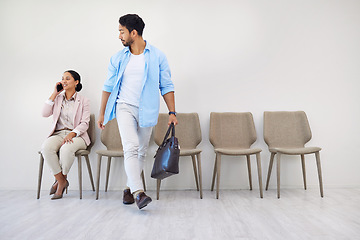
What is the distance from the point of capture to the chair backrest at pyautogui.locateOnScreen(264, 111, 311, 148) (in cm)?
332

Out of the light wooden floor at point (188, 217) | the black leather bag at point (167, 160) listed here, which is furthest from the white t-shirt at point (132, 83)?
the light wooden floor at point (188, 217)

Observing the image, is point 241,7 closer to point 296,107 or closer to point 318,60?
point 318,60

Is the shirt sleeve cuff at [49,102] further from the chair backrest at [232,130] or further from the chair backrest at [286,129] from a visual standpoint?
the chair backrest at [286,129]

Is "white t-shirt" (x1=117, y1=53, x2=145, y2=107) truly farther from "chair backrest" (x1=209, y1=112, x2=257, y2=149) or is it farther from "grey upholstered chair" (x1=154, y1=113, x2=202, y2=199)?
"chair backrest" (x1=209, y1=112, x2=257, y2=149)

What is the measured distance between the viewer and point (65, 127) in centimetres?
321

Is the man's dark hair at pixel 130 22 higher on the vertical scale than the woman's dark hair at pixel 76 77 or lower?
higher

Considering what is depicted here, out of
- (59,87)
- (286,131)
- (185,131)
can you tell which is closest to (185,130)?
(185,131)

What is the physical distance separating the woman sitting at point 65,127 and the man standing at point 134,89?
0.58 metres

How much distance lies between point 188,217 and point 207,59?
1917mm

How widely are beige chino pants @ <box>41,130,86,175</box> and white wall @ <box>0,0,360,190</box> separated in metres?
0.48

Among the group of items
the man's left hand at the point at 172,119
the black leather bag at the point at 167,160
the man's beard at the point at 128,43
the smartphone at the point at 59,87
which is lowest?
the black leather bag at the point at 167,160

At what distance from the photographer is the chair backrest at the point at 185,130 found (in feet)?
10.8

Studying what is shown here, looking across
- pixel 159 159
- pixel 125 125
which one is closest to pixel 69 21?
pixel 125 125

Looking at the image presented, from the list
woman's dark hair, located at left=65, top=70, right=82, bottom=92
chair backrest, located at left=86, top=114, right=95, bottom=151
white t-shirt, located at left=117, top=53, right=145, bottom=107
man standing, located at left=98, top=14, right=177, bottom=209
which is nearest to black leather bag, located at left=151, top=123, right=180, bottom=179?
man standing, located at left=98, top=14, right=177, bottom=209
